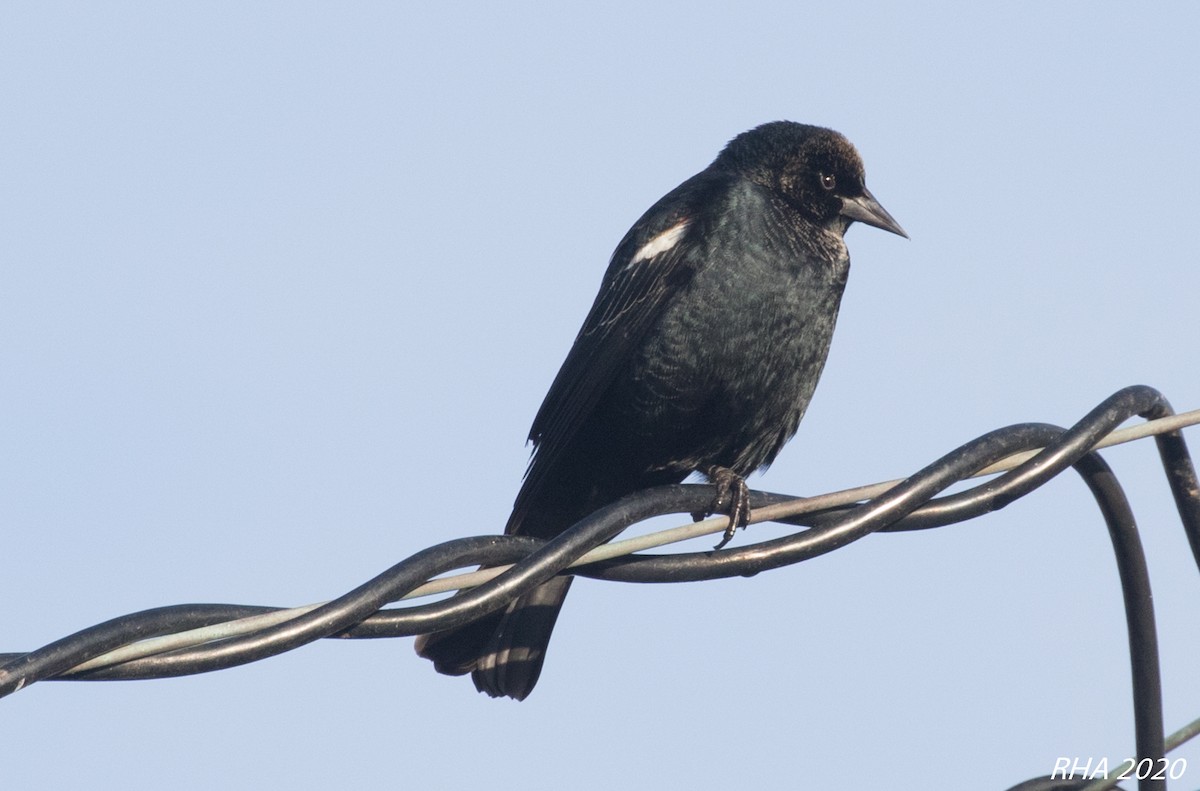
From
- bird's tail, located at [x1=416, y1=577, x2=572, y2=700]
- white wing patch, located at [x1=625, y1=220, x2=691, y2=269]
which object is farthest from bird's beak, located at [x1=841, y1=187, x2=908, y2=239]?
bird's tail, located at [x1=416, y1=577, x2=572, y2=700]

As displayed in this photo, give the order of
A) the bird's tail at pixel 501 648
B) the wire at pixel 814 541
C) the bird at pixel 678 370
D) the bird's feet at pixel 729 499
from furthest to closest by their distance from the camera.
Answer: the bird at pixel 678 370, the bird's tail at pixel 501 648, the bird's feet at pixel 729 499, the wire at pixel 814 541

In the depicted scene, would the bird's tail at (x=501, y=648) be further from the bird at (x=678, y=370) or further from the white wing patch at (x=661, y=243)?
the white wing patch at (x=661, y=243)

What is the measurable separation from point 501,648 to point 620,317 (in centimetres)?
119

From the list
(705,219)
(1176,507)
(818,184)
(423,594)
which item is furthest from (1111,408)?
(818,184)

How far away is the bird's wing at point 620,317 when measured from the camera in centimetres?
498

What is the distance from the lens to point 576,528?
2846 millimetres

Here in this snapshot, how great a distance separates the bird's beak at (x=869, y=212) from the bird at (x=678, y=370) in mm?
532

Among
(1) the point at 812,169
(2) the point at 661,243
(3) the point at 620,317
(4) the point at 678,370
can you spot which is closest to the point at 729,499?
(4) the point at 678,370

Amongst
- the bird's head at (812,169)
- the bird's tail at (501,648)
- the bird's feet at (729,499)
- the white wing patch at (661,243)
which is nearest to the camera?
the bird's feet at (729,499)

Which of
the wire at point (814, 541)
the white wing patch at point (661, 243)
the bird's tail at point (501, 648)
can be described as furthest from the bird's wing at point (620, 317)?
the wire at point (814, 541)

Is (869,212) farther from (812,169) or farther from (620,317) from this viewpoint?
(620,317)

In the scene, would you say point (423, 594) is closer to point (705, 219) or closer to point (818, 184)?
point (705, 219)

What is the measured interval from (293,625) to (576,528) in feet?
1.99

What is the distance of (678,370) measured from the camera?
4.95m
